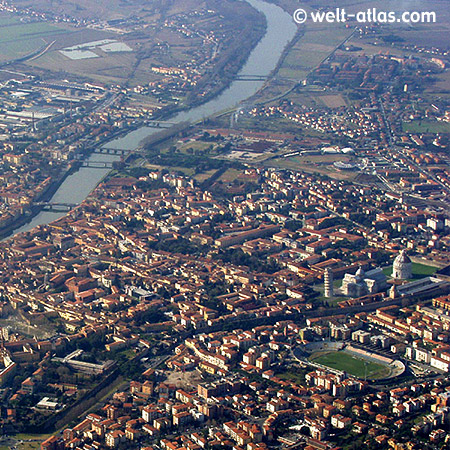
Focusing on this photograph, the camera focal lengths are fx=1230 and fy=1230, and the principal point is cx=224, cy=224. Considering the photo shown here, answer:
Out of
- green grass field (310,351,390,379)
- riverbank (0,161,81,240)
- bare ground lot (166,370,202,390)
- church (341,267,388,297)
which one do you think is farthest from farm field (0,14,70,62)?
bare ground lot (166,370,202,390)

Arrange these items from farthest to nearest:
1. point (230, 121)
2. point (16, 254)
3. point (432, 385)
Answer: point (230, 121)
point (16, 254)
point (432, 385)

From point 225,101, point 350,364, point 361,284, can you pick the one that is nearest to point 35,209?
point 361,284

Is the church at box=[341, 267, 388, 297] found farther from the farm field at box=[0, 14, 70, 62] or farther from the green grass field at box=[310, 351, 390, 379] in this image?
the farm field at box=[0, 14, 70, 62]

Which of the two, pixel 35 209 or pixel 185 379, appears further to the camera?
pixel 35 209

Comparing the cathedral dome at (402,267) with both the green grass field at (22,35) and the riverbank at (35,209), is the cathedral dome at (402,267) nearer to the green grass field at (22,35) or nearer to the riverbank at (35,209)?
the riverbank at (35,209)

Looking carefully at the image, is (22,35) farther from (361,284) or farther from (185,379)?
(185,379)

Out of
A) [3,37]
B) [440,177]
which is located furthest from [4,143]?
[3,37]

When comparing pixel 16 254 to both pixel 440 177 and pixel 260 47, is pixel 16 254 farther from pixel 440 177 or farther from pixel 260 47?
pixel 260 47
